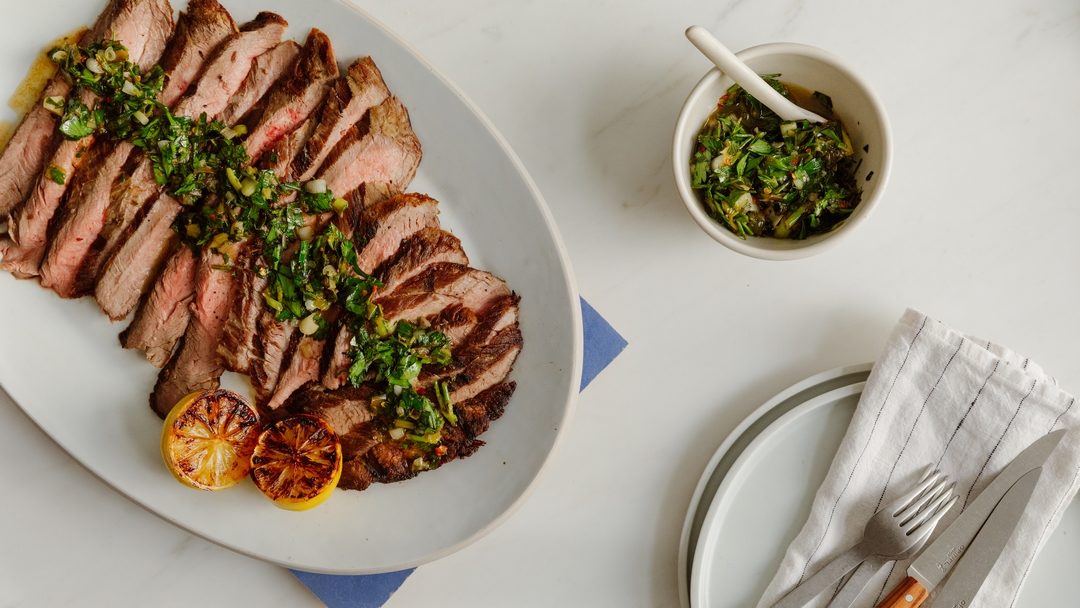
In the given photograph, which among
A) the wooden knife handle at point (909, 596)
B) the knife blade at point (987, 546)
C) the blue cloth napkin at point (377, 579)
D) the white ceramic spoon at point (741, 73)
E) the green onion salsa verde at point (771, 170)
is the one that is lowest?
the blue cloth napkin at point (377, 579)

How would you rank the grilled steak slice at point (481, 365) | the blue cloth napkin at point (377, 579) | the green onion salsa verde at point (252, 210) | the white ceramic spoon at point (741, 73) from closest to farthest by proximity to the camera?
the white ceramic spoon at point (741, 73) < the green onion salsa verde at point (252, 210) < the grilled steak slice at point (481, 365) < the blue cloth napkin at point (377, 579)

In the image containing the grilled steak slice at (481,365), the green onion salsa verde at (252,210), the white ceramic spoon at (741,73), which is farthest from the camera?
the grilled steak slice at (481,365)

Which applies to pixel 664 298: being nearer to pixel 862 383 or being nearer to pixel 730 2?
pixel 862 383

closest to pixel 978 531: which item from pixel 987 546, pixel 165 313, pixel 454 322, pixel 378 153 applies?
pixel 987 546

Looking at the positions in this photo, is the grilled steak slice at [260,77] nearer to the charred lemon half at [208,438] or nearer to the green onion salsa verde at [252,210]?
the green onion salsa verde at [252,210]

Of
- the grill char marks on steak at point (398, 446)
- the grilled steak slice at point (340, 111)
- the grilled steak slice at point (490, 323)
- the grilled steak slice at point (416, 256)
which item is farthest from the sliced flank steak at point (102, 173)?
the grilled steak slice at point (490, 323)

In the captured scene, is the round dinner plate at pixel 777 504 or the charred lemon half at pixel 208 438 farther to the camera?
the round dinner plate at pixel 777 504
